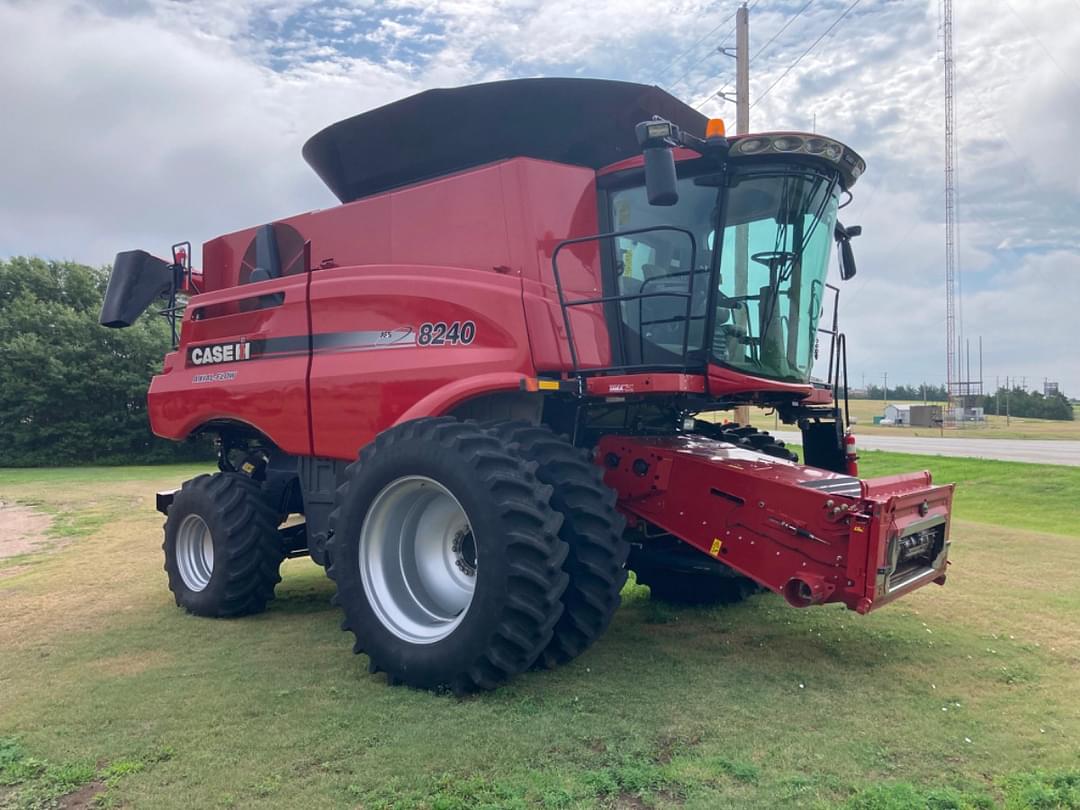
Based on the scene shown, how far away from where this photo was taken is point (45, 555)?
10.8 m

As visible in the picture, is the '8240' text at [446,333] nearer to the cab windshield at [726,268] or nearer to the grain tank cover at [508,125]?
the cab windshield at [726,268]

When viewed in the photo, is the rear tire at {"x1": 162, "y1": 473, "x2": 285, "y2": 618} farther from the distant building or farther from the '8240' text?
the distant building

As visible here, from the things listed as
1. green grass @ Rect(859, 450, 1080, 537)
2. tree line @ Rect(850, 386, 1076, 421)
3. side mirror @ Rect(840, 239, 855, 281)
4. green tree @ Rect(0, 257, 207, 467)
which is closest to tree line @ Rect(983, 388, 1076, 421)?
tree line @ Rect(850, 386, 1076, 421)

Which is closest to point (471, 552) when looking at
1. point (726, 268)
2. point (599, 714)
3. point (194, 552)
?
point (599, 714)

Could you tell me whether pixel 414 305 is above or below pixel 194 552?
above

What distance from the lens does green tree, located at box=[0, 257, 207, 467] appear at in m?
30.6

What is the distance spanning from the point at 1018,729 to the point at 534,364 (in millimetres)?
3117

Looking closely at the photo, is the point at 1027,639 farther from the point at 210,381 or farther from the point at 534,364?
the point at 210,381

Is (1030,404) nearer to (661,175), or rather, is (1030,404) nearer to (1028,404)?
(1028,404)

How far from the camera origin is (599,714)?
4.19m

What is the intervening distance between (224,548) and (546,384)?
10.8 ft

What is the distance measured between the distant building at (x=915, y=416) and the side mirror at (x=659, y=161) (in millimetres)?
52016

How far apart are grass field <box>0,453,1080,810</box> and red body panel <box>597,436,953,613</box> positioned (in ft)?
2.08

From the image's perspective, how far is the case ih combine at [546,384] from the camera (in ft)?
14.7
